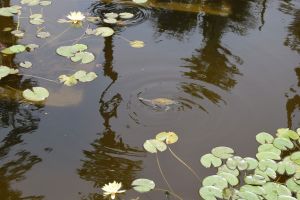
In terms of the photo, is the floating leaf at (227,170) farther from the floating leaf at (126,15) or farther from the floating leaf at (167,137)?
the floating leaf at (126,15)

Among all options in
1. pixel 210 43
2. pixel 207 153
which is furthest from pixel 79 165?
pixel 210 43

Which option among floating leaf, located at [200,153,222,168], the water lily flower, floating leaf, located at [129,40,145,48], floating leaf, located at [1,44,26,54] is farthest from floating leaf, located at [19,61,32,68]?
floating leaf, located at [200,153,222,168]

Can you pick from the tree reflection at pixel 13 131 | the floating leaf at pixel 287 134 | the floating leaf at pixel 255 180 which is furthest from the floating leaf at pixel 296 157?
the tree reflection at pixel 13 131

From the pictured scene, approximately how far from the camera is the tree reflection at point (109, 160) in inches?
86.0

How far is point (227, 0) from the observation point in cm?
379

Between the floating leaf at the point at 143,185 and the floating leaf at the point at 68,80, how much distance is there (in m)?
0.91

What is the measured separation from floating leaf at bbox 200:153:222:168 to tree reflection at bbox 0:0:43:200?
852 mm

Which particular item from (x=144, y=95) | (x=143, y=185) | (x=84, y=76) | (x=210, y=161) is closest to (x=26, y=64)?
(x=84, y=76)

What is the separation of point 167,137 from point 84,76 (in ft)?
2.49

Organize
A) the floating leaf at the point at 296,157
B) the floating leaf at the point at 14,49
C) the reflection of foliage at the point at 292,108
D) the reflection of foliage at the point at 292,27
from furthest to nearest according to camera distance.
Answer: the reflection of foliage at the point at 292,27
the floating leaf at the point at 14,49
the reflection of foliage at the point at 292,108
the floating leaf at the point at 296,157

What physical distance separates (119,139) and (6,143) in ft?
2.04

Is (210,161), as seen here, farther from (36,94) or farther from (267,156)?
(36,94)

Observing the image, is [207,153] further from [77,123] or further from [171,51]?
[171,51]

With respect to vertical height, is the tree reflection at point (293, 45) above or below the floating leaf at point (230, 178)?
above
